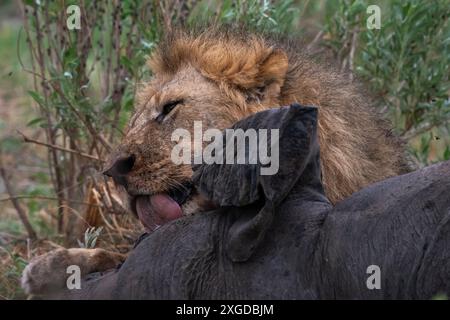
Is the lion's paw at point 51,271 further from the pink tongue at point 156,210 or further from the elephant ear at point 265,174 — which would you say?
the elephant ear at point 265,174

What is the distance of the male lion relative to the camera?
3.48 meters

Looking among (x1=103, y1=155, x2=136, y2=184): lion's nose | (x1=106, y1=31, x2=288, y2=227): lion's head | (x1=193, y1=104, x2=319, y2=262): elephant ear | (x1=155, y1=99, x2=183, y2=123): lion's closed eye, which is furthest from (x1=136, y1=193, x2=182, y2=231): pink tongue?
(x1=193, y1=104, x2=319, y2=262): elephant ear

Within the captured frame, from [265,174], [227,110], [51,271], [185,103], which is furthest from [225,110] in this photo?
[51,271]

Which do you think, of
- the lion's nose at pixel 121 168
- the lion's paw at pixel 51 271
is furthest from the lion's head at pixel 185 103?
the lion's paw at pixel 51 271

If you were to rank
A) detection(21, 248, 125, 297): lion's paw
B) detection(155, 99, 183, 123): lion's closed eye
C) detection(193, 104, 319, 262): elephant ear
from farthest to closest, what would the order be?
detection(155, 99, 183, 123): lion's closed eye
detection(21, 248, 125, 297): lion's paw
detection(193, 104, 319, 262): elephant ear

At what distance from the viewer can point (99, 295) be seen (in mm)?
2875

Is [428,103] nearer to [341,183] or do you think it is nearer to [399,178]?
[341,183]

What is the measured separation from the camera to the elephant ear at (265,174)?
278 cm

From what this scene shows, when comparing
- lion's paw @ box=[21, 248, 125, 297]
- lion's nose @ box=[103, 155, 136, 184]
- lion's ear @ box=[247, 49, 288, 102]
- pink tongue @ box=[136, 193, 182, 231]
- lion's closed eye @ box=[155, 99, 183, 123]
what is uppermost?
lion's ear @ box=[247, 49, 288, 102]

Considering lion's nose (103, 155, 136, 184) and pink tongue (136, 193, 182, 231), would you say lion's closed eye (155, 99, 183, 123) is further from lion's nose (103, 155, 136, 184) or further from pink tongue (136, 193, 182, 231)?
pink tongue (136, 193, 182, 231)

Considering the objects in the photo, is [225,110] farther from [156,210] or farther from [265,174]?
[265,174]

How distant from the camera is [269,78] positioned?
3.67 m
